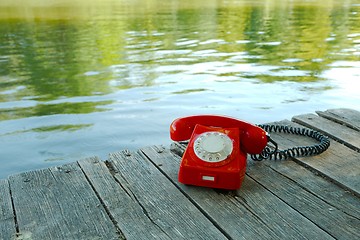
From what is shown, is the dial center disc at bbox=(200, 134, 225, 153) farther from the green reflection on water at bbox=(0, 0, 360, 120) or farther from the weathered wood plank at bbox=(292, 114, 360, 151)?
the green reflection on water at bbox=(0, 0, 360, 120)

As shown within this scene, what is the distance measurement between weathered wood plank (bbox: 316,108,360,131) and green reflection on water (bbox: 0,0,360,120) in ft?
11.9

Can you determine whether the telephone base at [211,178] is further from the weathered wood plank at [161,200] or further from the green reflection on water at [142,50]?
the green reflection on water at [142,50]

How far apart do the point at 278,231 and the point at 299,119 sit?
136cm

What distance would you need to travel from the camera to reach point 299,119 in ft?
9.47

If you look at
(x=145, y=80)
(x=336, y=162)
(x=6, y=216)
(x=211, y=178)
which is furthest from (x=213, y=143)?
(x=145, y=80)

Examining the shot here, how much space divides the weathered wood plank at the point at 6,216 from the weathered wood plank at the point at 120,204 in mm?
358

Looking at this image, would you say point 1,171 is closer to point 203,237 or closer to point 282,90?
point 203,237

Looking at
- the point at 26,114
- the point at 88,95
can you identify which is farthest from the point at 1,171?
the point at 88,95

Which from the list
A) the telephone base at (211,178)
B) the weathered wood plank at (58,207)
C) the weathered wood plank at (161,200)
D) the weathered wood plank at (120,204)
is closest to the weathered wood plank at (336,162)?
the telephone base at (211,178)

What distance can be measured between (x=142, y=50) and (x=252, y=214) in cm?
921

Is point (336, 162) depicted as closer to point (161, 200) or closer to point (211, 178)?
point (211, 178)

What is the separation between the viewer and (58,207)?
1.83 m

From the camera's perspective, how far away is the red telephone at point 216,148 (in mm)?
1943

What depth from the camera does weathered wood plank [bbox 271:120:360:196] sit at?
203 centimetres
